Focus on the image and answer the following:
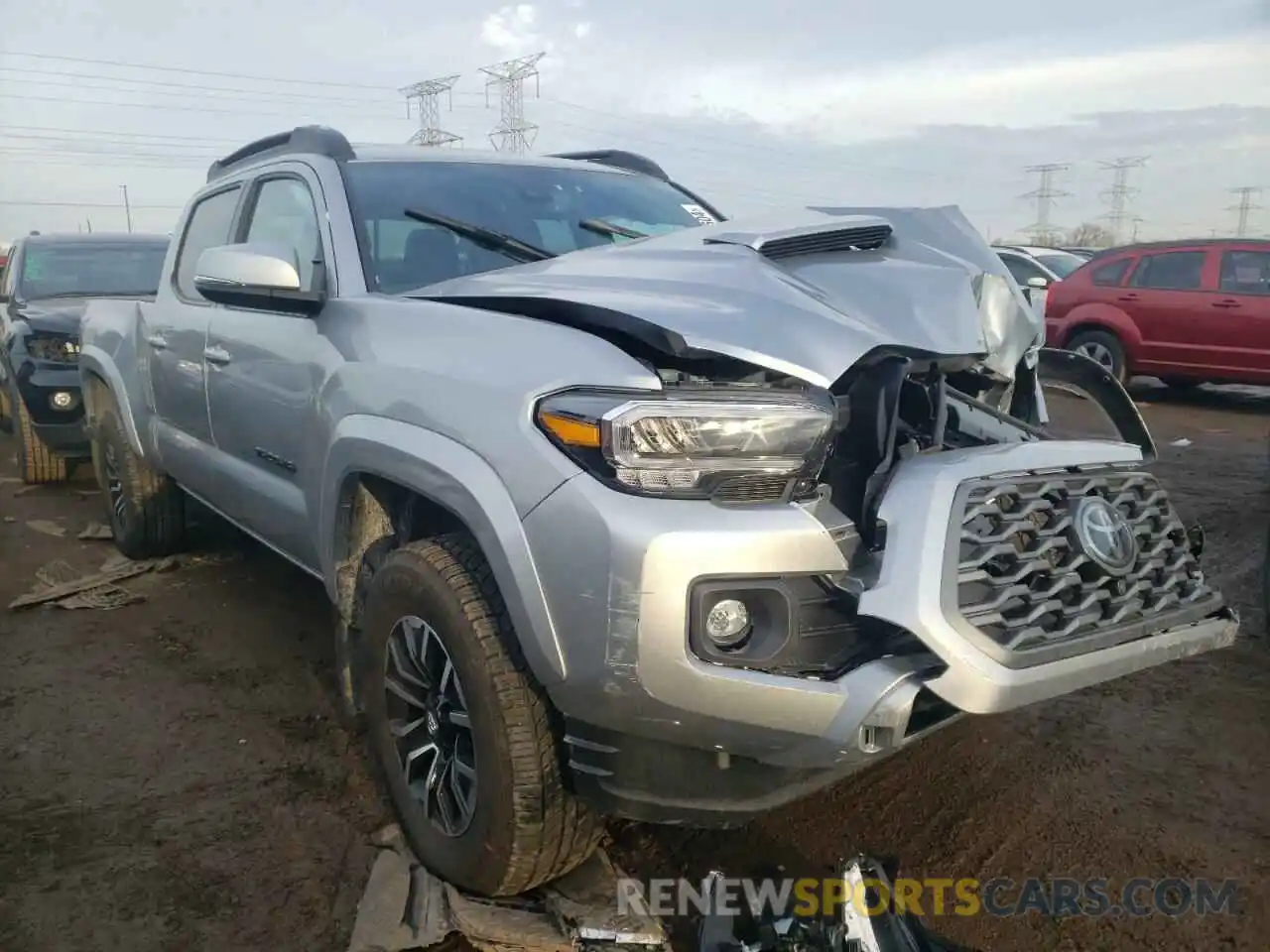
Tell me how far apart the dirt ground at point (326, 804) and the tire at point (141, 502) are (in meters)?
0.87

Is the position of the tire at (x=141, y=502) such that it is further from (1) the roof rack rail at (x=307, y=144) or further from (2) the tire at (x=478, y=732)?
(2) the tire at (x=478, y=732)

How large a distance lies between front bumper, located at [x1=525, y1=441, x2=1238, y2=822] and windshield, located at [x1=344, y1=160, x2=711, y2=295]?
136 centimetres

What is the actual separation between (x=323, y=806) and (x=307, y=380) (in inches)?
47.2

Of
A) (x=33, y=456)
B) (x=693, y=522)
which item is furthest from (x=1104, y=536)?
(x=33, y=456)

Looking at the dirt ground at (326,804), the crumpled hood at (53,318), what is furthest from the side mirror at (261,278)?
the crumpled hood at (53,318)

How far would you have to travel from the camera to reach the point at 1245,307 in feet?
32.1

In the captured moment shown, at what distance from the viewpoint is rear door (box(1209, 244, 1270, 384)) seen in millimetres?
9680

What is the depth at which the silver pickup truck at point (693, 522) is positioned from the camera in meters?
1.91

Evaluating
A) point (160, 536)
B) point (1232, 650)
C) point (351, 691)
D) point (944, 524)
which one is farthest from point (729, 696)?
point (160, 536)

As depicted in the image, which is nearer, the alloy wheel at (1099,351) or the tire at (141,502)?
the tire at (141,502)

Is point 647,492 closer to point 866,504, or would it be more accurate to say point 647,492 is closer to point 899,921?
point 866,504

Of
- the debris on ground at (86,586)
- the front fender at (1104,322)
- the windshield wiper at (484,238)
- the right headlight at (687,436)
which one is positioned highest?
the windshield wiper at (484,238)

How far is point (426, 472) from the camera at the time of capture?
2.30 metres

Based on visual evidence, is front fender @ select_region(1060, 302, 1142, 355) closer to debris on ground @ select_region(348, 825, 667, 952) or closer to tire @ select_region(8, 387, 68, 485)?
tire @ select_region(8, 387, 68, 485)
